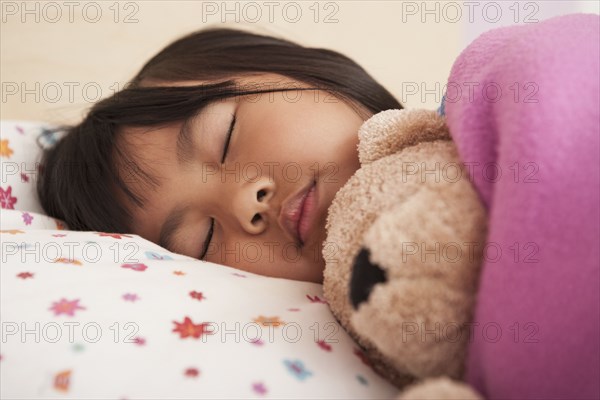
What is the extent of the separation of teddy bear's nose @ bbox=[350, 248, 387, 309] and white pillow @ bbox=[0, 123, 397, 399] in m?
0.10

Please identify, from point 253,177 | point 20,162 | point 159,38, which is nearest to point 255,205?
point 253,177

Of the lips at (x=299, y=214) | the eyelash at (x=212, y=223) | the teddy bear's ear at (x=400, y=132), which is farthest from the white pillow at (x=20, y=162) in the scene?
the teddy bear's ear at (x=400, y=132)

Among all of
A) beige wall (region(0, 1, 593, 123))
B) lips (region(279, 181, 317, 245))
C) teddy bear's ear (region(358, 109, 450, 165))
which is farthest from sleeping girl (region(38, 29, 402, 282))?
beige wall (region(0, 1, 593, 123))

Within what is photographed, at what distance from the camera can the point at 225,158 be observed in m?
0.86

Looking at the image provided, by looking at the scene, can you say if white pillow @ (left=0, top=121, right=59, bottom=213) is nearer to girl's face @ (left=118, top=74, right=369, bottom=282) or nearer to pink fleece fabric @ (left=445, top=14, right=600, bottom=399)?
girl's face @ (left=118, top=74, right=369, bottom=282)

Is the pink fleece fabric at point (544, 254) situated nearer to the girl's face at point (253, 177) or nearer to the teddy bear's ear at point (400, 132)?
the teddy bear's ear at point (400, 132)

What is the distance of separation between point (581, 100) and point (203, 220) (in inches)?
22.8

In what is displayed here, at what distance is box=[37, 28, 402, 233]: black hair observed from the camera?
924 millimetres

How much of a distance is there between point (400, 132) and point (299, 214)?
220mm

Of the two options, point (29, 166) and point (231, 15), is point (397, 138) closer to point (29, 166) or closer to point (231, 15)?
point (29, 166)

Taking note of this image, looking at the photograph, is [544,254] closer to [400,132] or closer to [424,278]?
[424,278]

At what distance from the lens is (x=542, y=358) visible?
1.30ft

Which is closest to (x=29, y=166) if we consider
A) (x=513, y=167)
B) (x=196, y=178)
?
(x=196, y=178)

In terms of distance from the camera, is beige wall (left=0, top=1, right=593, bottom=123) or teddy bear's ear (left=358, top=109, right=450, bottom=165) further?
beige wall (left=0, top=1, right=593, bottom=123)
